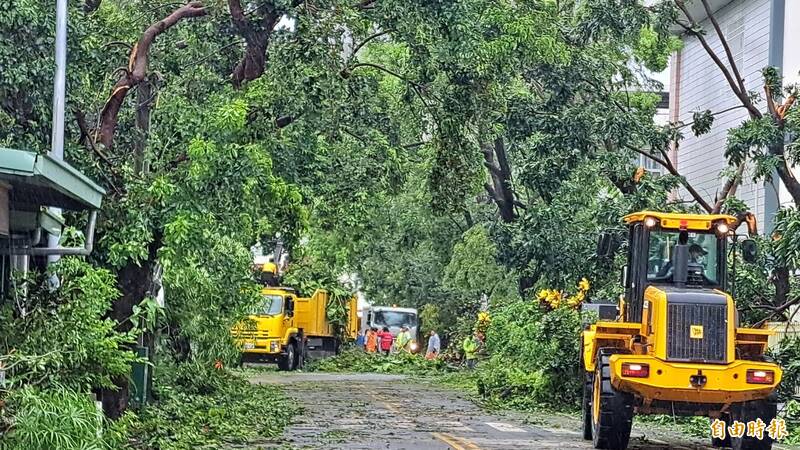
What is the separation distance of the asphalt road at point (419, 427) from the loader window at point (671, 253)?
2596mm

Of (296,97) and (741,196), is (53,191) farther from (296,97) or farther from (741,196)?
(741,196)

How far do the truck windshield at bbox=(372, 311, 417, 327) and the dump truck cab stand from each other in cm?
4330

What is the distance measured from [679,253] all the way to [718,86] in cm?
1687

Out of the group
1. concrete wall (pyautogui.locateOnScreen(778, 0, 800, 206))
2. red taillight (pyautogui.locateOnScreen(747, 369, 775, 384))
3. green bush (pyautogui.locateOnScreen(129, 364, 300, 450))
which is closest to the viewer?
red taillight (pyautogui.locateOnScreen(747, 369, 775, 384))

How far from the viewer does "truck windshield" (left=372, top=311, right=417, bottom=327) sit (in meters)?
61.8

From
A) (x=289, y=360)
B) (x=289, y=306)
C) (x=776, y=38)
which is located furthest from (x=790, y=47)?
(x=289, y=360)

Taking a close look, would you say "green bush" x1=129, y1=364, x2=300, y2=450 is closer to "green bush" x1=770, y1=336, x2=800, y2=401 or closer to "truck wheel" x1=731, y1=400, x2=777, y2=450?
"truck wheel" x1=731, y1=400, x2=777, y2=450

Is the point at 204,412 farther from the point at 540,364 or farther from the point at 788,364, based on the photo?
the point at 788,364

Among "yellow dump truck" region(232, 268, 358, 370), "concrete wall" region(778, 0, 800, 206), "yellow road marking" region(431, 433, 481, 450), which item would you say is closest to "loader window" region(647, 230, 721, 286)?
"yellow road marking" region(431, 433, 481, 450)

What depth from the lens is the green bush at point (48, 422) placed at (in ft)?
37.4

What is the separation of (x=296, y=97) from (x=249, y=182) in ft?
8.63

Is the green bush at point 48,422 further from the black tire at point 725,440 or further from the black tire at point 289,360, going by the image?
the black tire at point 289,360

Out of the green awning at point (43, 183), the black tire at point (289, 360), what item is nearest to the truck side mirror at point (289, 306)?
the black tire at point (289, 360)

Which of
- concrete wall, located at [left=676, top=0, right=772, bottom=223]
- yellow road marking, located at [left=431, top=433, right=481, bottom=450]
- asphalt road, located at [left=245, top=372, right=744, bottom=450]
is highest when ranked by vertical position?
concrete wall, located at [left=676, top=0, right=772, bottom=223]
